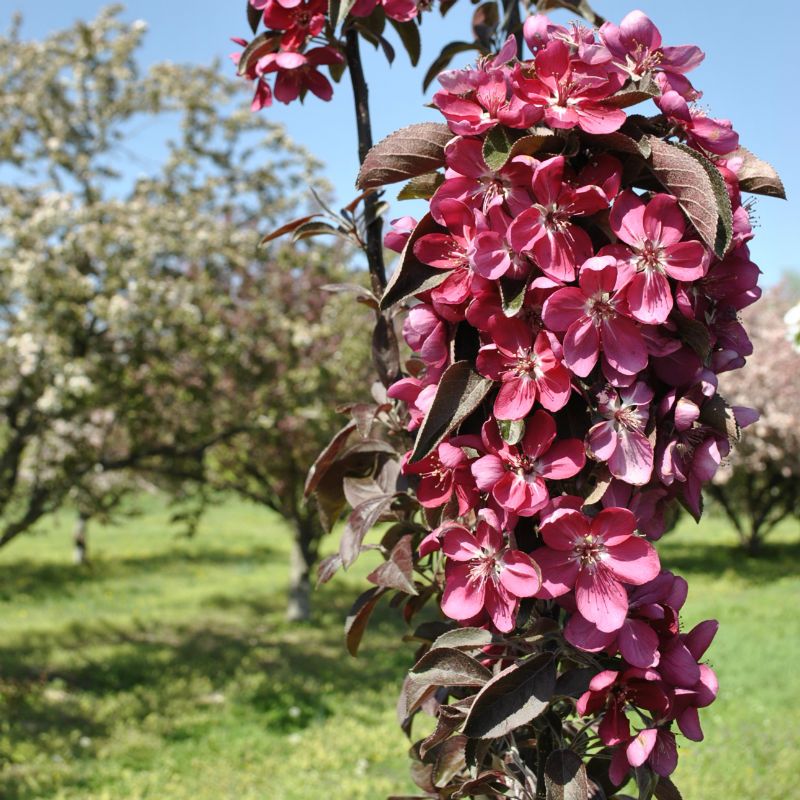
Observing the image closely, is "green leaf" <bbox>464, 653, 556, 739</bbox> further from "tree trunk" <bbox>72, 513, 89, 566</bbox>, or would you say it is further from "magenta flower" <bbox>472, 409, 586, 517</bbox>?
"tree trunk" <bbox>72, 513, 89, 566</bbox>

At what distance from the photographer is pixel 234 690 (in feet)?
21.5

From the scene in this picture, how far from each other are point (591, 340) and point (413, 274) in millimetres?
271

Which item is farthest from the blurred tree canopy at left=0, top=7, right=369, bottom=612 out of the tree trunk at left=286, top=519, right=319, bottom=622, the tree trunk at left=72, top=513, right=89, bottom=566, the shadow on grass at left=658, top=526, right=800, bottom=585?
the shadow on grass at left=658, top=526, right=800, bottom=585

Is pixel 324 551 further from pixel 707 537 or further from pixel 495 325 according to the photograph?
pixel 495 325

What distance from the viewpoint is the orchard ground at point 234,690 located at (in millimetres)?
4633

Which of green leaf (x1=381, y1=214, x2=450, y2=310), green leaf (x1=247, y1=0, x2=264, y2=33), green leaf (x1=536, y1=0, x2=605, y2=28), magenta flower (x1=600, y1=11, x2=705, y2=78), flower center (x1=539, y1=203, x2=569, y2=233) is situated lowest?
green leaf (x1=381, y1=214, x2=450, y2=310)

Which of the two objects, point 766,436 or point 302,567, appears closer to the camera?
point 302,567

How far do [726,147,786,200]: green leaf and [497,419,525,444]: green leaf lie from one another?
467mm

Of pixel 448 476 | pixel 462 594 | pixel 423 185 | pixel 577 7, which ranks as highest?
pixel 577 7

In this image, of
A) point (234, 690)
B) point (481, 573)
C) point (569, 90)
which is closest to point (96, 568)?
point (234, 690)

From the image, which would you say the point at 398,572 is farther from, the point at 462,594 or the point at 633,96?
the point at 633,96

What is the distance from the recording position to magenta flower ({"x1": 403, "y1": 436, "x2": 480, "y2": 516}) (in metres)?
1.09

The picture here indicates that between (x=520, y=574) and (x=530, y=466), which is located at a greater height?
(x=530, y=466)

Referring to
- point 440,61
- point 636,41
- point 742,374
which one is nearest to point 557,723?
point 636,41
